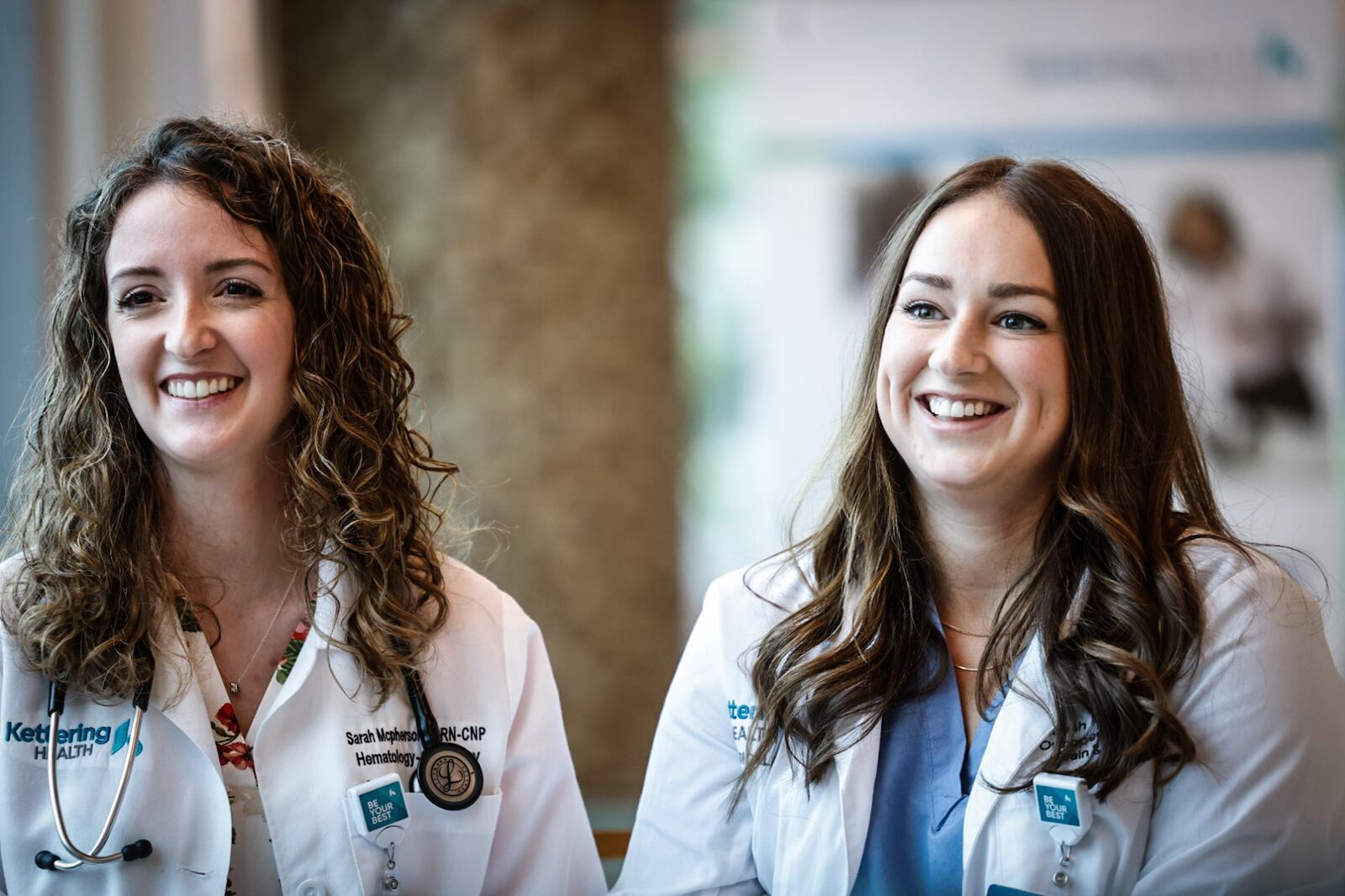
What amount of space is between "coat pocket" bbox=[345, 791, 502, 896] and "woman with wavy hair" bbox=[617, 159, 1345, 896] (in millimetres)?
263

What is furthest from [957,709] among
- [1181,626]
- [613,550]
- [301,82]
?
[301,82]

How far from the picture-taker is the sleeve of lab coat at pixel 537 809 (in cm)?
186

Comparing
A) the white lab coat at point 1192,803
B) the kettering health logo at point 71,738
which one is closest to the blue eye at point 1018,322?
the white lab coat at point 1192,803

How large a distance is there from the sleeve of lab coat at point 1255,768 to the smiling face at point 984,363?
14.1 inches

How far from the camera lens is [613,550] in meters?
3.95

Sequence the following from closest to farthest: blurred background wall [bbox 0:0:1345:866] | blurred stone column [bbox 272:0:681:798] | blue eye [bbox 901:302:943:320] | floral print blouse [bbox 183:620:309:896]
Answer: floral print blouse [bbox 183:620:309:896] < blue eye [bbox 901:302:943:320] < blurred background wall [bbox 0:0:1345:866] < blurred stone column [bbox 272:0:681:798]

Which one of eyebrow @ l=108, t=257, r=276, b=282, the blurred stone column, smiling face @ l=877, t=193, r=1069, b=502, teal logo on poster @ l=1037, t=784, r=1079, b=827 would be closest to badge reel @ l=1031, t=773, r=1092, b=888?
teal logo on poster @ l=1037, t=784, r=1079, b=827

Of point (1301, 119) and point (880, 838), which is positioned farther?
point (1301, 119)

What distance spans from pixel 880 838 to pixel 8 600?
1.30 m

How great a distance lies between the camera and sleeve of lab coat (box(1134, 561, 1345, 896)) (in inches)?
63.2

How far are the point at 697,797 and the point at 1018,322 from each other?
866 mm

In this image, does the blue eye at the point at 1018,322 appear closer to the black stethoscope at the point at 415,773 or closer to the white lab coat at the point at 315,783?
the white lab coat at the point at 315,783

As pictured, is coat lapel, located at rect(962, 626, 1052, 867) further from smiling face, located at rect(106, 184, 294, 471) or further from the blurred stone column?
the blurred stone column

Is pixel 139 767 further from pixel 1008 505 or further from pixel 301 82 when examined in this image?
pixel 301 82
